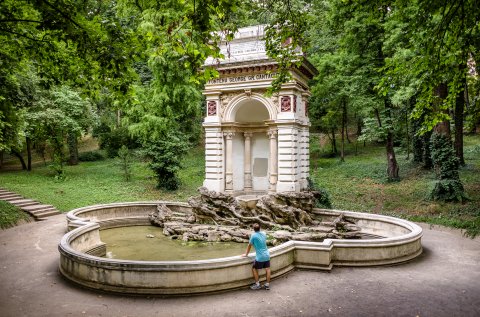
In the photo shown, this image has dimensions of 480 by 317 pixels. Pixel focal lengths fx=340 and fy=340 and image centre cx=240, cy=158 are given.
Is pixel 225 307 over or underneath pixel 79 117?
underneath

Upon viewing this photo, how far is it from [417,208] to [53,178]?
2568cm

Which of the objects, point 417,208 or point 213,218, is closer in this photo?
point 213,218

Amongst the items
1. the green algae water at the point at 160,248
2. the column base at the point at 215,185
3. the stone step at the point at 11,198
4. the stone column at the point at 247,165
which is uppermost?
the stone column at the point at 247,165

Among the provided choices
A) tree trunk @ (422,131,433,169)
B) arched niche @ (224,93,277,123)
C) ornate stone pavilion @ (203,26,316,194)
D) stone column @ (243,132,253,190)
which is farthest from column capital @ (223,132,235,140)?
tree trunk @ (422,131,433,169)

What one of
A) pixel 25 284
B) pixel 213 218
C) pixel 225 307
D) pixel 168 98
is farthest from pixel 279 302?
pixel 168 98

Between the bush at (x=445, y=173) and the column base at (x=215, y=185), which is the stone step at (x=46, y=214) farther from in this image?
the bush at (x=445, y=173)

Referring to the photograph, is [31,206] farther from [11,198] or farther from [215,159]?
[215,159]

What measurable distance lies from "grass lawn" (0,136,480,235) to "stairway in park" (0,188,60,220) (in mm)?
781

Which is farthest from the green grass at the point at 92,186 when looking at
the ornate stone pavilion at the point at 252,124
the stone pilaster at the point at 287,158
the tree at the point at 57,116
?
the stone pilaster at the point at 287,158

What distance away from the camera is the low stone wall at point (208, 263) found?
27.4 ft

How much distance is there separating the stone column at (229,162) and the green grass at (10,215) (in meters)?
10.6

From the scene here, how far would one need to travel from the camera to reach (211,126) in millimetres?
18391

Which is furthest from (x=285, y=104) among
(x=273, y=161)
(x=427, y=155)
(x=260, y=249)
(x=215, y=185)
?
(x=427, y=155)

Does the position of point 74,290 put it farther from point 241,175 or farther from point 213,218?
point 241,175
